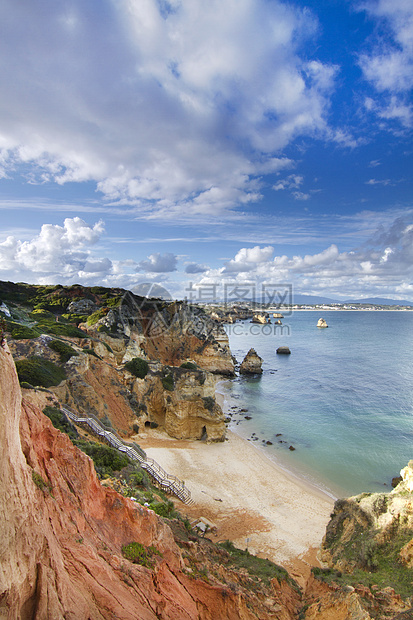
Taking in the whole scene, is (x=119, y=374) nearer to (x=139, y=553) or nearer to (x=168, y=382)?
(x=168, y=382)

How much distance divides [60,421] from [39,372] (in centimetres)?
621

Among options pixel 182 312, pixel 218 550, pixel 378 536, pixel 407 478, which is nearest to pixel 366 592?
pixel 378 536

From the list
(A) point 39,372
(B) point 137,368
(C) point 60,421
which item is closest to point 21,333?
(A) point 39,372

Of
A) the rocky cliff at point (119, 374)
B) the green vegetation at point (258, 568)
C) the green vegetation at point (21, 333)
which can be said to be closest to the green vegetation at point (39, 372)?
the rocky cliff at point (119, 374)

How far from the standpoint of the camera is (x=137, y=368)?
29891 mm

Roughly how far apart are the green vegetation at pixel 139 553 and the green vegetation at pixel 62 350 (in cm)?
1700

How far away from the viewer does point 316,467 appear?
27.0 meters

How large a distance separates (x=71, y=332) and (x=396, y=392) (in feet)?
152

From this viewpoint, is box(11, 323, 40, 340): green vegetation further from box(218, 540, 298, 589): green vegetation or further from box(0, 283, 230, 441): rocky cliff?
box(218, 540, 298, 589): green vegetation

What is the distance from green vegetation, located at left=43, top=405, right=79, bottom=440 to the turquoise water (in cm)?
1943

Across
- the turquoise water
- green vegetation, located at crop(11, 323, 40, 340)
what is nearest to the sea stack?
the turquoise water

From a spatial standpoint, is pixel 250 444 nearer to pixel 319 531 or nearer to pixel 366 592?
pixel 319 531

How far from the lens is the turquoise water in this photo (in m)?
26.8

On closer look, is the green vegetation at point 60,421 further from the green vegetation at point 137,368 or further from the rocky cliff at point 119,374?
the green vegetation at point 137,368
